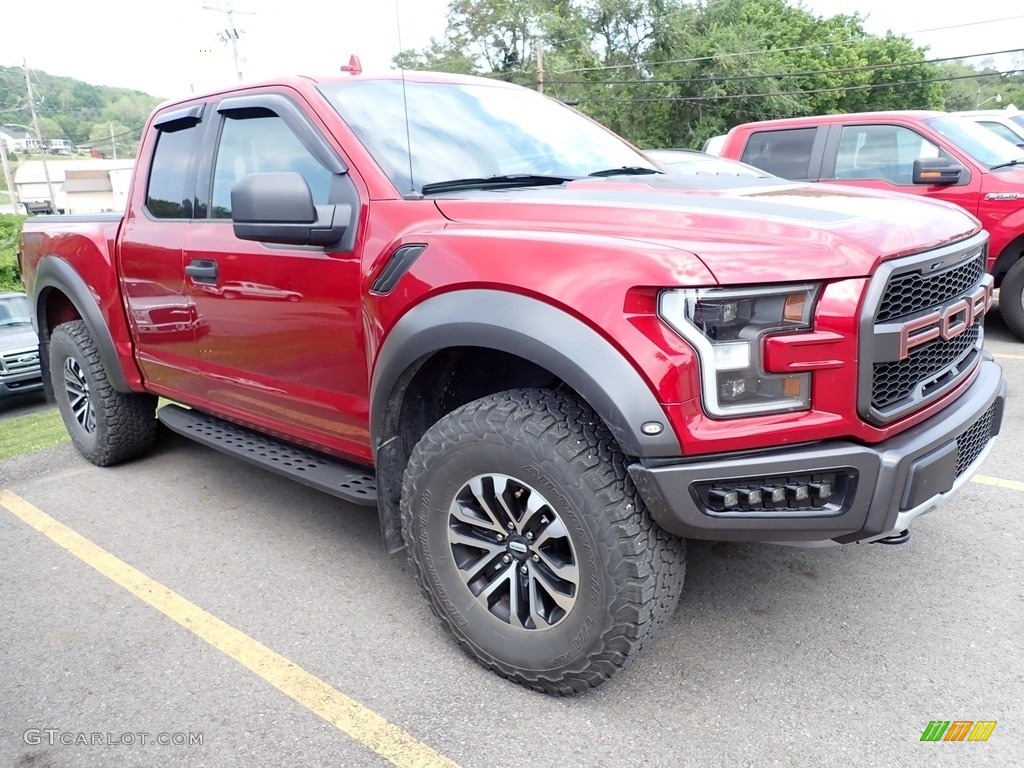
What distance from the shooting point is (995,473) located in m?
3.93

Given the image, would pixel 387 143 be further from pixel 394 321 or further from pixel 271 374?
pixel 271 374

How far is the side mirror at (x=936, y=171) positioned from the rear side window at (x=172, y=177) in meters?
5.72

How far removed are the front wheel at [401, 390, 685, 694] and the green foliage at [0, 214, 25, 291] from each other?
978 inches

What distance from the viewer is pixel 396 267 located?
2525 mm

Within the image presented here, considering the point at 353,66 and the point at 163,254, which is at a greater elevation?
the point at 353,66

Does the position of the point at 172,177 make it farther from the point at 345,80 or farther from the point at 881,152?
the point at 881,152

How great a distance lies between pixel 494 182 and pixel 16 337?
13.4 meters

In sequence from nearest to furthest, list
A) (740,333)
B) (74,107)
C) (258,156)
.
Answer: (740,333) → (258,156) → (74,107)

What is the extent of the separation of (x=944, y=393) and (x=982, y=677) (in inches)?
35.5

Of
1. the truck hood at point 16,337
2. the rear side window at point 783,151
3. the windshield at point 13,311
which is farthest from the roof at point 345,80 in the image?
the windshield at point 13,311

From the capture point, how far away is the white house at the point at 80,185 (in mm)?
72000

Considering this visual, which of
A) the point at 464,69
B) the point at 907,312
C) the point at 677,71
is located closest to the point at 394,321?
the point at 907,312

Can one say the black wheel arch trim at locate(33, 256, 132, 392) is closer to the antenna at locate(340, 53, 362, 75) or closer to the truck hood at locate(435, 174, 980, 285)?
the antenna at locate(340, 53, 362, 75)

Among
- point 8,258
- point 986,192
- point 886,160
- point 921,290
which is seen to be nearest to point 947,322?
point 921,290
